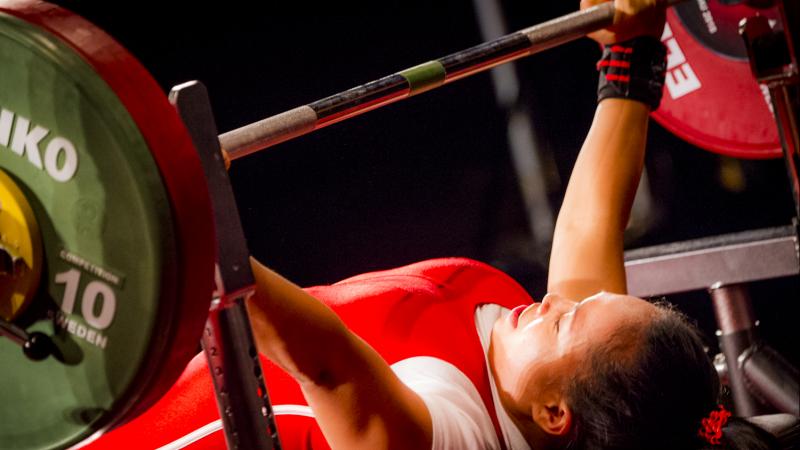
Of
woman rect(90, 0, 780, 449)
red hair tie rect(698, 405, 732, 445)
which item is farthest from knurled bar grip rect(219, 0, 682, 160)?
red hair tie rect(698, 405, 732, 445)

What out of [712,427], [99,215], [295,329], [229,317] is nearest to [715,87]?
[712,427]

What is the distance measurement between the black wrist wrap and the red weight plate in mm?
462

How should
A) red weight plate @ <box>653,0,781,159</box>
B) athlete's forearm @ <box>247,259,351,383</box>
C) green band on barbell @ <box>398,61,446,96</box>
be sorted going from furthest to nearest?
red weight plate @ <box>653,0,781,159</box>
green band on barbell @ <box>398,61,446,96</box>
athlete's forearm @ <box>247,259,351,383</box>

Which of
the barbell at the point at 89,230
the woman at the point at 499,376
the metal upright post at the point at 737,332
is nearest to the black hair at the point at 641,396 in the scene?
the woman at the point at 499,376

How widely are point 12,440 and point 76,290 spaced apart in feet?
0.68

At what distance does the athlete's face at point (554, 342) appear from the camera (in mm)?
1553

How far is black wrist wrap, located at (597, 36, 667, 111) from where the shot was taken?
186 centimetres

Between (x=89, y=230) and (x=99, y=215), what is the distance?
0.02 m

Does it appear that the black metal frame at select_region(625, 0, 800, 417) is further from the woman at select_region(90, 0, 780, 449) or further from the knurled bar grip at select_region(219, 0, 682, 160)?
the knurled bar grip at select_region(219, 0, 682, 160)

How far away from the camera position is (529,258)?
2.74 meters

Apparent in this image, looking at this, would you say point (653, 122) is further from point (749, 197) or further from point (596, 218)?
point (596, 218)

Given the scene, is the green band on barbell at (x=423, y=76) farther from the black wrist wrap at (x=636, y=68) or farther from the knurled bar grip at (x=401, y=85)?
the black wrist wrap at (x=636, y=68)

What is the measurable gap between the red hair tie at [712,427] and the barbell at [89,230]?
39.3 inches

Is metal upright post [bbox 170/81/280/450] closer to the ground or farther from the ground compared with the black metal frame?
farther from the ground
